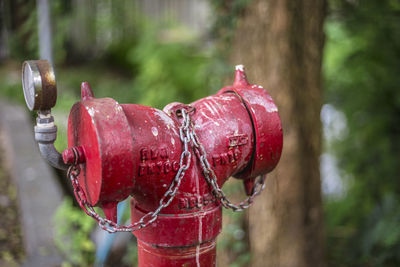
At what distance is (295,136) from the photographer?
2725 millimetres

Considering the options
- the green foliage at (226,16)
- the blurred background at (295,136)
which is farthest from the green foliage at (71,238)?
the green foliage at (226,16)

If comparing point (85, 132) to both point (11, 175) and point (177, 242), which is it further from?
point (11, 175)

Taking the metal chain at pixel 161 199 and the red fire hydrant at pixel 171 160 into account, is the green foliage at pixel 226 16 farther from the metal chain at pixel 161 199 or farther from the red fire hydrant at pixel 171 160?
the metal chain at pixel 161 199

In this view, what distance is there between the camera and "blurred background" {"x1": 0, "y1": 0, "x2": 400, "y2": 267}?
2662mm

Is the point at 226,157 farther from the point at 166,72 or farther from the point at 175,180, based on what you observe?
the point at 166,72

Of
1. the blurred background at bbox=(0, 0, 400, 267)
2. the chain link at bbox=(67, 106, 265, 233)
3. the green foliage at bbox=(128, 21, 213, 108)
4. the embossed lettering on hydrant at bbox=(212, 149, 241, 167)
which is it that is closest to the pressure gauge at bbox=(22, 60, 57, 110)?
the chain link at bbox=(67, 106, 265, 233)

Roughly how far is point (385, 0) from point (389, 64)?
609mm

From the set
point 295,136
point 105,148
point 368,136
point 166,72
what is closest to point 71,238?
point 295,136

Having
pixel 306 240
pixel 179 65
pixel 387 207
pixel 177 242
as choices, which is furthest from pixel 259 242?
pixel 179 65

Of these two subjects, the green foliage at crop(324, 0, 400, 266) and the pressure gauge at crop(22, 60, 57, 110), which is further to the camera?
the green foliage at crop(324, 0, 400, 266)

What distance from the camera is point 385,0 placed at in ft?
11.0

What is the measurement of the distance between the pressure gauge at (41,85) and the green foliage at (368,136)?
2663 mm

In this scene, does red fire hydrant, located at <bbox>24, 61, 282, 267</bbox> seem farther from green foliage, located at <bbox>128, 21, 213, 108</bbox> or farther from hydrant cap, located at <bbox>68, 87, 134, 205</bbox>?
green foliage, located at <bbox>128, 21, 213, 108</bbox>

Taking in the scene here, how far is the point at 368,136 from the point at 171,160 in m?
3.45
